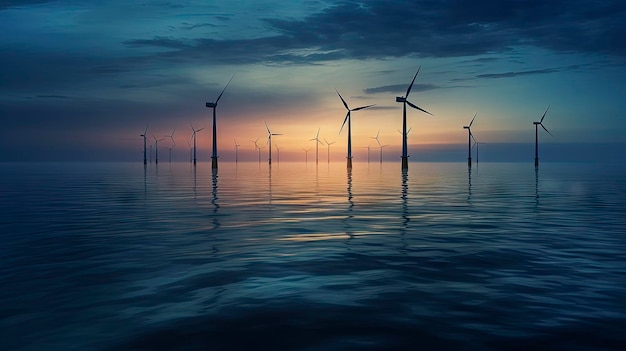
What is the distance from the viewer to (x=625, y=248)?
18203mm

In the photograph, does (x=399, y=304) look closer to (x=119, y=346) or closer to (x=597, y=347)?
(x=597, y=347)

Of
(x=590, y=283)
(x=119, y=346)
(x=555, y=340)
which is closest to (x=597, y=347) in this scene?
(x=555, y=340)

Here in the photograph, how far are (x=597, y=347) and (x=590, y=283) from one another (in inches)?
194

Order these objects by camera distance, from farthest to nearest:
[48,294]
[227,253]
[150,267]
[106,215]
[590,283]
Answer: [106,215] < [227,253] < [150,267] < [590,283] < [48,294]

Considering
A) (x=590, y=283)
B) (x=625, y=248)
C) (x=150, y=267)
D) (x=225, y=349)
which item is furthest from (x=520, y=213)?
(x=225, y=349)

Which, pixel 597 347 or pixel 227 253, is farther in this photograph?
pixel 227 253

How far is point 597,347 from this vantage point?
8.41 meters

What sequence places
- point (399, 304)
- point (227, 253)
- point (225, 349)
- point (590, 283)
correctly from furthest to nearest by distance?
1. point (227, 253)
2. point (590, 283)
3. point (399, 304)
4. point (225, 349)

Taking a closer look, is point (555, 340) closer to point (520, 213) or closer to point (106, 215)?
point (520, 213)

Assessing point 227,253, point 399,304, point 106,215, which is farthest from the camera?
point 106,215

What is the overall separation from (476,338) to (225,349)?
4381 millimetres

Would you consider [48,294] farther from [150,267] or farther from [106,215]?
[106,215]

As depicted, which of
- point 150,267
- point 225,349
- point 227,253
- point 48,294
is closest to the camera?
point 225,349

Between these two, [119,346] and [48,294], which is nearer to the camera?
[119,346]
